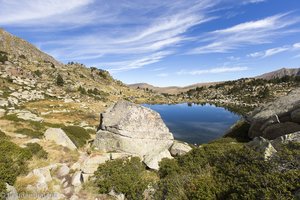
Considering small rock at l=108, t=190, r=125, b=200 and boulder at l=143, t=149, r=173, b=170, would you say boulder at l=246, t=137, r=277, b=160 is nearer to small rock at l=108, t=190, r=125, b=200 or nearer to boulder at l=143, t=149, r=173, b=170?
boulder at l=143, t=149, r=173, b=170

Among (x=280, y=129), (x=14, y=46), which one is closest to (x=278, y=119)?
(x=280, y=129)

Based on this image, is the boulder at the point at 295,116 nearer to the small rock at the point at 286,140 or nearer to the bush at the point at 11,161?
the small rock at the point at 286,140

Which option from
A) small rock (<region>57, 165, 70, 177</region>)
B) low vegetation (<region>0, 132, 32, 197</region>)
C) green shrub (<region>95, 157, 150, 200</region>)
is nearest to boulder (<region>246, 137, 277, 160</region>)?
green shrub (<region>95, 157, 150, 200</region>)

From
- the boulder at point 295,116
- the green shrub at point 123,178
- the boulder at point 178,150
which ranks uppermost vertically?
the boulder at point 295,116

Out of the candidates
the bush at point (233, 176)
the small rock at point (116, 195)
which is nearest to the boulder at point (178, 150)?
the bush at point (233, 176)

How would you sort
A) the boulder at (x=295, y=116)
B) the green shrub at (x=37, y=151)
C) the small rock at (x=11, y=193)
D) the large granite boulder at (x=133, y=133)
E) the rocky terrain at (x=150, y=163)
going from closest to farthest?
the rocky terrain at (x=150, y=163) < the small rock at (x=11, y=193) < the green shrub at (x=37, y=151) < the boulder at (x=295, y=116) < the large granite boulder at (x=133, y=133)

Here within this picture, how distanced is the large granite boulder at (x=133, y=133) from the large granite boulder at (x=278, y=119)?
28.7 feet

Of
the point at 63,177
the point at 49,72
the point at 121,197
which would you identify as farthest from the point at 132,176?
the point at 49,72

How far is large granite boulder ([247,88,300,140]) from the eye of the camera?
67.5 ft

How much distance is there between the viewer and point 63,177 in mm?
16703

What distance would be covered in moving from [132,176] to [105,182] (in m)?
1.68

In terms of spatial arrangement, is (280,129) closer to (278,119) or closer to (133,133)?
(278,119)

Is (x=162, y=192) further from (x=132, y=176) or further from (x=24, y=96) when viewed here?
(x=24, y=96)

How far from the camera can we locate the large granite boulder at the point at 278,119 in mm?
20562
